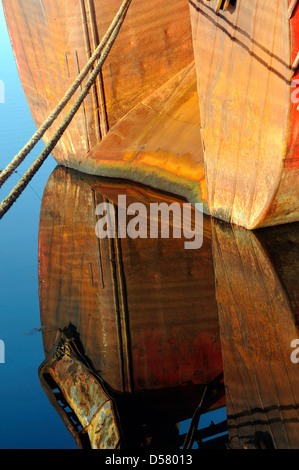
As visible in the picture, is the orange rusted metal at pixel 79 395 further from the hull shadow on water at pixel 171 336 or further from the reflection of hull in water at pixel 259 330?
the reflection of hull in water at pixel 259 330

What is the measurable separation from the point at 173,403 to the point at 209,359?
0.29 m

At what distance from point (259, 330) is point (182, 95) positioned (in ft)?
8.85

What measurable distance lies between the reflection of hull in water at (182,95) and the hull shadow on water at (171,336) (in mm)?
325

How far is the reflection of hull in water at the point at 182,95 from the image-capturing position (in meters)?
3.71

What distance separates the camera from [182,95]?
5258 mm

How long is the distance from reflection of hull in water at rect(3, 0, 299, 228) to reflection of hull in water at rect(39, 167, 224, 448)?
0.45 m

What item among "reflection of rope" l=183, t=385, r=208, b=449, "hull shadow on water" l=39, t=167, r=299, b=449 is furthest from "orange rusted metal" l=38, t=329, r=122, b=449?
"reflection of rope" l=183, t=385, r=208, b=449

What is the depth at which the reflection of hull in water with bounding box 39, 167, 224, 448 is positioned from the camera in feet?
9.35

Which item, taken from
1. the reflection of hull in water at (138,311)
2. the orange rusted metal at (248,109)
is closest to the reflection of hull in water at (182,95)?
the orange rusted metal at (248,109)

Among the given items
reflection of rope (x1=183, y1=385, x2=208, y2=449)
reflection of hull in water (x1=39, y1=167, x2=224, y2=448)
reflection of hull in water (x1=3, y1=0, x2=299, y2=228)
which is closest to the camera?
reflection of rope (x1=183, y1=385, x2=208, y2=449)

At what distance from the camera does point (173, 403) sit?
2754 mm

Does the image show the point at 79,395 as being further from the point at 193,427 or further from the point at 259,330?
the point at 259,330

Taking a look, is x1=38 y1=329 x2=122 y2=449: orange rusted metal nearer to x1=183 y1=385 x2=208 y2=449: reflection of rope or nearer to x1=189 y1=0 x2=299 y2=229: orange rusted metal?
x1=183 y1=385 x2=208 y2=449: reflection of rope
